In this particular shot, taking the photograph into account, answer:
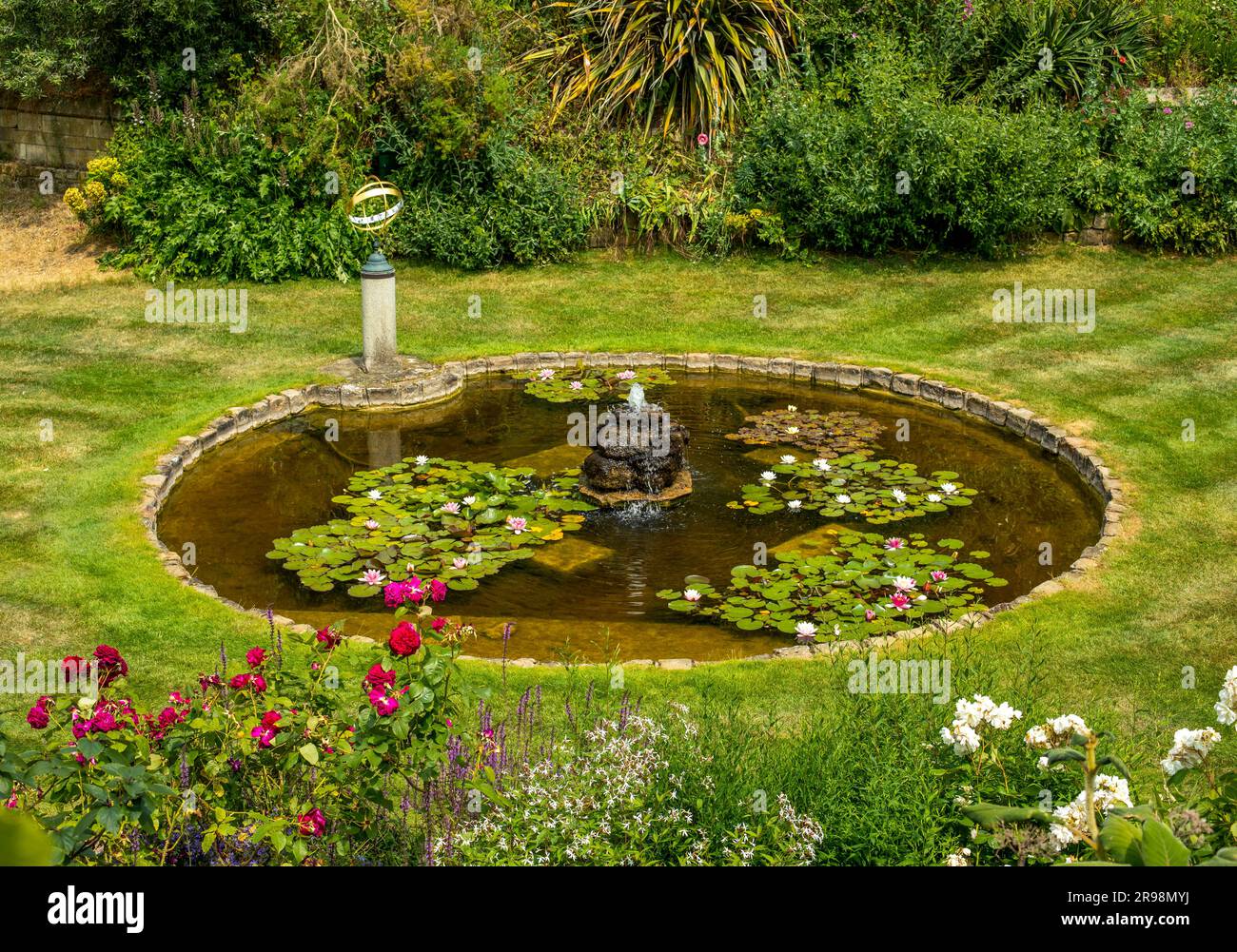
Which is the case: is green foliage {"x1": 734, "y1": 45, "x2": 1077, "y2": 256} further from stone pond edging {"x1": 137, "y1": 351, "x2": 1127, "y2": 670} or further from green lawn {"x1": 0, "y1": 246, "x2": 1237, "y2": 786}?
stone pond edging {"x1": 137, "y1": 351, "x2": 1127, "y2": 670}

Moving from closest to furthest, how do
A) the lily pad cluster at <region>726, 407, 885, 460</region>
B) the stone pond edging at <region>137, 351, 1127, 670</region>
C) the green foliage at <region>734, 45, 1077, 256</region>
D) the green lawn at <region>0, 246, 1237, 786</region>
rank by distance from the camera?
A: 1. the green lawn at <region>0, 246, 1237, 786</region>
2. the stone pond edging at <region>137, 351, 1127, 670</region>
3. the lily pad cluster at <region>726, 407, 885, 460</region>
4. the green foliage at <region>734, 45, 1077, 256</region>

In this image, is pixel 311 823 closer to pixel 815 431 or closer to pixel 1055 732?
pixel 1055 732

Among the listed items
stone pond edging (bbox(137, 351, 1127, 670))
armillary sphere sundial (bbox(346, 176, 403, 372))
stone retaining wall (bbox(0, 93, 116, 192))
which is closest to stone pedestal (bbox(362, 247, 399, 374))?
armillary sphere sundial (bbox(346, 176, 403, 372))

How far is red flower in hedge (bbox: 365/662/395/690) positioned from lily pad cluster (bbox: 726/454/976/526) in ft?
16.4

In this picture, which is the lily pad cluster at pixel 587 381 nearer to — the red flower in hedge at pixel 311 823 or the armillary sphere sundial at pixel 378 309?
the armillary sphere sundial at pixel 378 309

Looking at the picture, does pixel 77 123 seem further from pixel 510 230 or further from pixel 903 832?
pixel 903 832

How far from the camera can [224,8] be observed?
15344 millimetres

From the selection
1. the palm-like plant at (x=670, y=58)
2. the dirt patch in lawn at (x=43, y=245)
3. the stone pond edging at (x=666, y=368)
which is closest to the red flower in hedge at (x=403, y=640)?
the stone pond edging at (x=666, y=368)

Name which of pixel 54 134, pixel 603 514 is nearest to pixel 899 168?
pixel 603 514

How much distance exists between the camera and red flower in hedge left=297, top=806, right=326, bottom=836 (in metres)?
4.15

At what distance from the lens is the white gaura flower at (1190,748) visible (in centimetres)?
355

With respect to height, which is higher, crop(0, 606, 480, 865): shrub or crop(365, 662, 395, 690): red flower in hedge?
crop(365, 662, 395, 690): red flower in hedge
